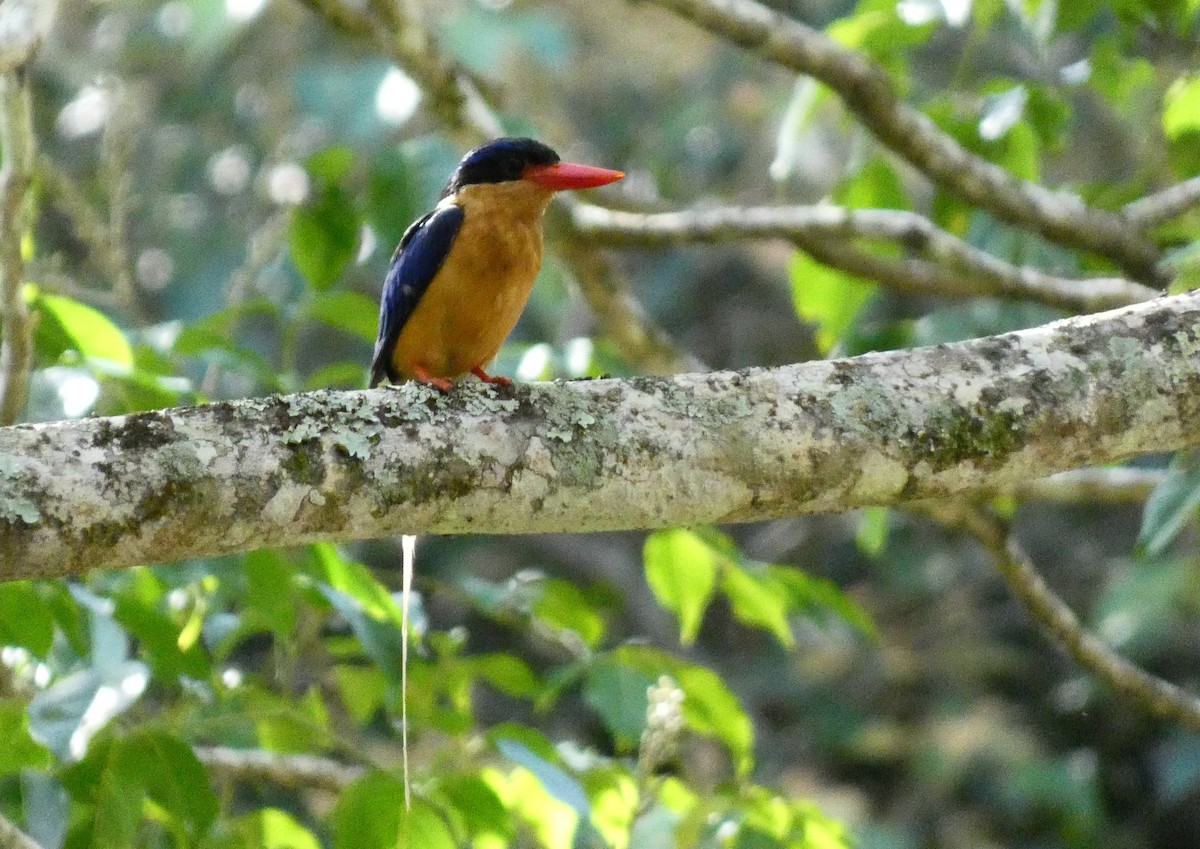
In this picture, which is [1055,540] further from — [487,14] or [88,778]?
[88,778]

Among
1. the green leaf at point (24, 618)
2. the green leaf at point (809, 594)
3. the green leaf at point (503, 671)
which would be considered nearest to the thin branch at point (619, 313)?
the green leaf at point (809, 594)

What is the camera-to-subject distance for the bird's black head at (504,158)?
3.78 meters

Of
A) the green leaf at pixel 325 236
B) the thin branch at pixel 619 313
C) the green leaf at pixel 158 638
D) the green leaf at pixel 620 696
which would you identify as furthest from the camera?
the thin branch at pixel 619 313

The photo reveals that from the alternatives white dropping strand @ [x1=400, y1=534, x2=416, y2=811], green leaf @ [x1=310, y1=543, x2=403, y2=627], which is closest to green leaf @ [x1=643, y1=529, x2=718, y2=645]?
white dropping strand @ [x1=400, y1=534, x2=416, y2=811]

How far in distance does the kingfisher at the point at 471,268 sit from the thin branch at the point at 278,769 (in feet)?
3.08

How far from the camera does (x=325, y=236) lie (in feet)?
12.1

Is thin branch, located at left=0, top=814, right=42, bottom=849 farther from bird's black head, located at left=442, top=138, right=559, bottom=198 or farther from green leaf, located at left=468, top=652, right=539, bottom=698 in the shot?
bird's black head, located at left=442, top=138, right=559, bottom=198

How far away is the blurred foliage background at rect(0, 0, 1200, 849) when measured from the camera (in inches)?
105

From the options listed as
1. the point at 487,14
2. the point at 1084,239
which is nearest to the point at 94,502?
the point at 1084,239

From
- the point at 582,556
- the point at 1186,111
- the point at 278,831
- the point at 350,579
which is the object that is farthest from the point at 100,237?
the point at 582,556

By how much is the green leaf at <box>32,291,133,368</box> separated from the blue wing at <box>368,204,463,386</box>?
950 mm

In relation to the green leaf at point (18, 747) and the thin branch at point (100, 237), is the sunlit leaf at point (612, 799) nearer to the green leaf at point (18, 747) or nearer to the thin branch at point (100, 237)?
the green leaf at point (18, 747)

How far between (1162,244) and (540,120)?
4368 mm

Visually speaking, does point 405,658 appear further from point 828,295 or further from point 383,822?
point 828,295
